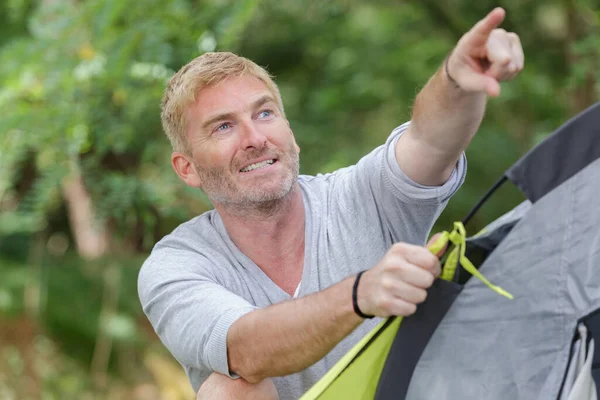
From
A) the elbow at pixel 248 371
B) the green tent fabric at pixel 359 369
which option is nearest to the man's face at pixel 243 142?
the elbow at pixel 248 371

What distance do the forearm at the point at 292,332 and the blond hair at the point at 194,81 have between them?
27.0 inches

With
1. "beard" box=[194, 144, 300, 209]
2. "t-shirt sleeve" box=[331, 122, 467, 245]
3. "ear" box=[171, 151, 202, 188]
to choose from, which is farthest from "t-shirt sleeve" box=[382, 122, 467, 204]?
"ear" box=[171, 151, 202, 188]

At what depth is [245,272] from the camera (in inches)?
81.1

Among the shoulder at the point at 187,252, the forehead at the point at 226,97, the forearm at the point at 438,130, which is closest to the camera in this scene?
the forearm at the point at 438,130

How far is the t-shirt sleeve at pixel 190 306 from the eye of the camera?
171 centimetres

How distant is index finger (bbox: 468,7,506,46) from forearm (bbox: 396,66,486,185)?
14cm

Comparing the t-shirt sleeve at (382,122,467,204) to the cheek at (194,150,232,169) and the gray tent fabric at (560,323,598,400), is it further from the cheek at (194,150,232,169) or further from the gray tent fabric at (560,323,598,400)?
the gray tent fabric at (560,323,598,400)

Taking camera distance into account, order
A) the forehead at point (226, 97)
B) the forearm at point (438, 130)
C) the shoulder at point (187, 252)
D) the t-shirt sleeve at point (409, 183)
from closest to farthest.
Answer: the forearm at point (438, 130) → the t-shirt sleeve at point (409, 183) → the shoulder at point (187, 252) → the forehead at point (226, 97)

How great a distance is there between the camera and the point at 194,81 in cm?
207

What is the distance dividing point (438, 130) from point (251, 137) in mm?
518

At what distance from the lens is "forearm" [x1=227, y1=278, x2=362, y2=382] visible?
4.89 feet

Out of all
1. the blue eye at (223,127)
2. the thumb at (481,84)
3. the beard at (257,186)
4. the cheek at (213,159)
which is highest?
the blue eye at (223,127)

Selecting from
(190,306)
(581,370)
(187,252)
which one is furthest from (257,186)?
(581,370)

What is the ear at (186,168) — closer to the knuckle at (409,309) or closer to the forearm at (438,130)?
the forearm at (438,130)
